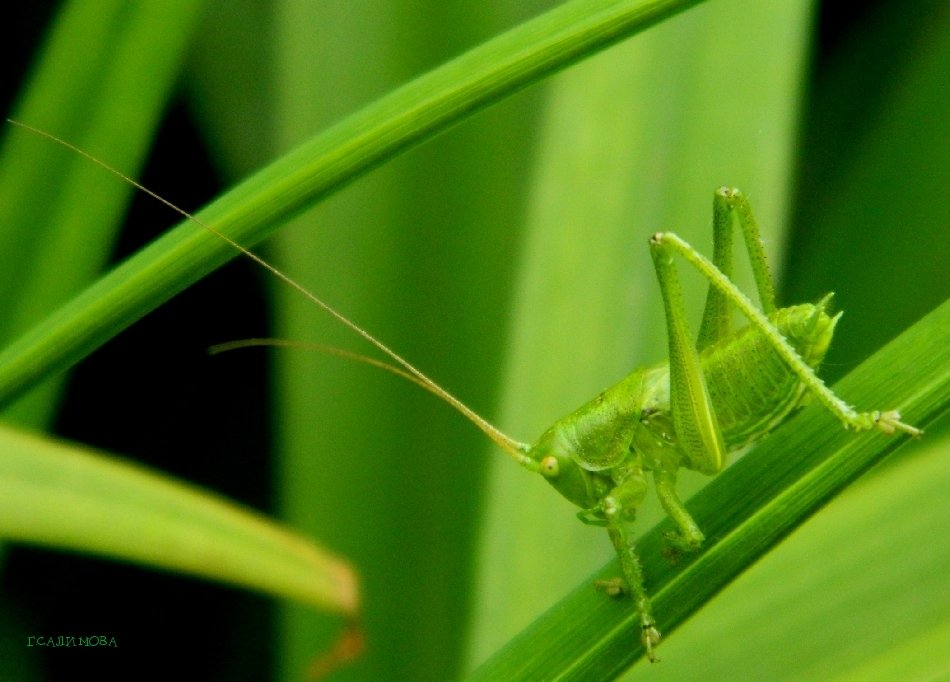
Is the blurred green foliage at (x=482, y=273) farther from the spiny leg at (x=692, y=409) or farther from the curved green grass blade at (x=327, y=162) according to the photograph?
the curved green grass blade at (x=327, y=162)

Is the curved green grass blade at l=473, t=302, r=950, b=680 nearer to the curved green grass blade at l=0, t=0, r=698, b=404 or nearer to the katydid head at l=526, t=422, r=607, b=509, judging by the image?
the katydid head at l=526, t=422, r=607, b=509

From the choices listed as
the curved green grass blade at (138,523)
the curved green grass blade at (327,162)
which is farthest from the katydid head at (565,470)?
the curved green grass blade at (327,162)

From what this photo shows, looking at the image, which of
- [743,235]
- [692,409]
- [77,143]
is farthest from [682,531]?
[77,143]

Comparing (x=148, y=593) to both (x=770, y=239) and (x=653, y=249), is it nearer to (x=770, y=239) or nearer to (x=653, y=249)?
(x=653, y=249)

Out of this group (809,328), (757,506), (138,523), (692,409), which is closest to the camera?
(138,523)

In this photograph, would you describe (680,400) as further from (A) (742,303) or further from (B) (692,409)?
(A) (742,303)

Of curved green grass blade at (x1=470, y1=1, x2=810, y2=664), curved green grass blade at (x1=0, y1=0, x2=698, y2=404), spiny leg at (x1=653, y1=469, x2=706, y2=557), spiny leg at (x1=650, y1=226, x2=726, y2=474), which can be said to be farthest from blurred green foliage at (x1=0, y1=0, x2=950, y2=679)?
curved green grass blade at (x1=0, y1=0, x2=698, y2=404)
